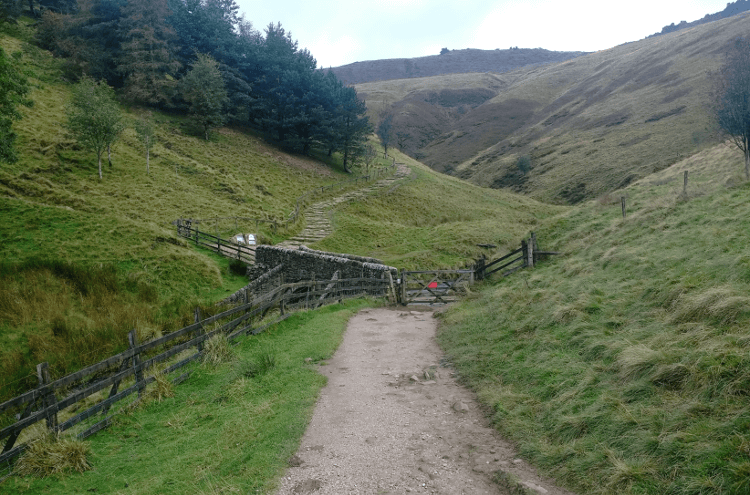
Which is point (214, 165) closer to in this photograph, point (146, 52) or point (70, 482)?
point (146, 52)

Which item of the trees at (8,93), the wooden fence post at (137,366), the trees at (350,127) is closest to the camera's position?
the wooden fence post at (137,366)

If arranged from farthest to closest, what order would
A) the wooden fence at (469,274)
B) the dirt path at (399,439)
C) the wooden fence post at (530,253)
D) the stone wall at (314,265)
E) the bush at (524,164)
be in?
the bush at (524,164) → the stone wall at (314,265) → the wooden fence at (469,274) → the wooden fence post at (530,253) → the dirt path at (399,439)

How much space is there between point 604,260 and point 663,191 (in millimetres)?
11360

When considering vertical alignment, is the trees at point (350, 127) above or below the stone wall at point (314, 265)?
above

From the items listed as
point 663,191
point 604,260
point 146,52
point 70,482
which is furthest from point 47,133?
point 663,191

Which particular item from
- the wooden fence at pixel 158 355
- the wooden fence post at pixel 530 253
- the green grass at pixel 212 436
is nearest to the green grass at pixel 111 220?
the wooden fence at pixel 158 355

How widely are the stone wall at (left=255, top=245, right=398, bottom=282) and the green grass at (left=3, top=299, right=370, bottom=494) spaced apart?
32.6ft

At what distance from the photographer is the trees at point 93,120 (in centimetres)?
3012

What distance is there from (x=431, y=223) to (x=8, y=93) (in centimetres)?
3237

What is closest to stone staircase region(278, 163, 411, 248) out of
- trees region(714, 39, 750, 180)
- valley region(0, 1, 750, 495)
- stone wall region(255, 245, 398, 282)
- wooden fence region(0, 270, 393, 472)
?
valley region(0, 1, 750, 495)

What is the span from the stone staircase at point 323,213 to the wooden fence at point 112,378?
15.6m

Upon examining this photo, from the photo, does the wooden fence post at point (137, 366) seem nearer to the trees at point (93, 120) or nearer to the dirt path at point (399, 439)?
the dirt path at point (399, 439)

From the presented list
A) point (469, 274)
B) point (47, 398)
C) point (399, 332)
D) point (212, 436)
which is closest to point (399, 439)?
point (212, 436)

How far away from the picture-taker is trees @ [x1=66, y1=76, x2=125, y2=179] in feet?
98.8
